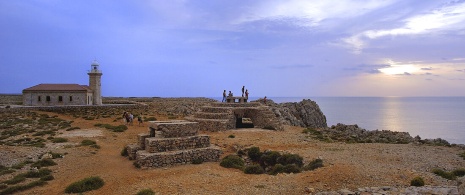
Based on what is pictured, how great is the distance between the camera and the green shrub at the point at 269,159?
18881mm

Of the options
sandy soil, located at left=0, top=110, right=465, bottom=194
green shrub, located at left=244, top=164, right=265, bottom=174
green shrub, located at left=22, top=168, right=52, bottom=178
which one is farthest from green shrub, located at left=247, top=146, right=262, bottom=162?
green shrub, located at left=22, top=168, right=52, bottom=178

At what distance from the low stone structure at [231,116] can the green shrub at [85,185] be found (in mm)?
17231

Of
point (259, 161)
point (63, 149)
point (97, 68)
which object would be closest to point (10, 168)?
point (63, 149)

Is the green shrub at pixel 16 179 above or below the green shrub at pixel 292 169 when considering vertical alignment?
below

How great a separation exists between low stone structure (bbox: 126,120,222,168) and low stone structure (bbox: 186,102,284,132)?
1106 centimetres

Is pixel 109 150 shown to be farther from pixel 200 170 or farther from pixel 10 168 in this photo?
pixel 200 170

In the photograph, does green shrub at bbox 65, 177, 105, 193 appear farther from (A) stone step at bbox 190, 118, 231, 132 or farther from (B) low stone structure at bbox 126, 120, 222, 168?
(A) stone step at bbox 190, 118, 231, 132

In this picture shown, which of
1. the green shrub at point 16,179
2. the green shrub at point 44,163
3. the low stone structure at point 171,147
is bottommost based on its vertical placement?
the green shrub at point 16,179

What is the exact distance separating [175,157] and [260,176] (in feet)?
17.7

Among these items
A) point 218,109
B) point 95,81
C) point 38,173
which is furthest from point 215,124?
point 95,81

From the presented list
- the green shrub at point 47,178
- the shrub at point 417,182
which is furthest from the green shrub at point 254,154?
the green shrub at point 47,178

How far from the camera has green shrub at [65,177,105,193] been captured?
13.2 metres

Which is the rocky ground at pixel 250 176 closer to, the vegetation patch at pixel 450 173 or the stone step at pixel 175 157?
the vegetation patch at pixel 450 173

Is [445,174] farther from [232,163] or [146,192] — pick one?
[146,192]
